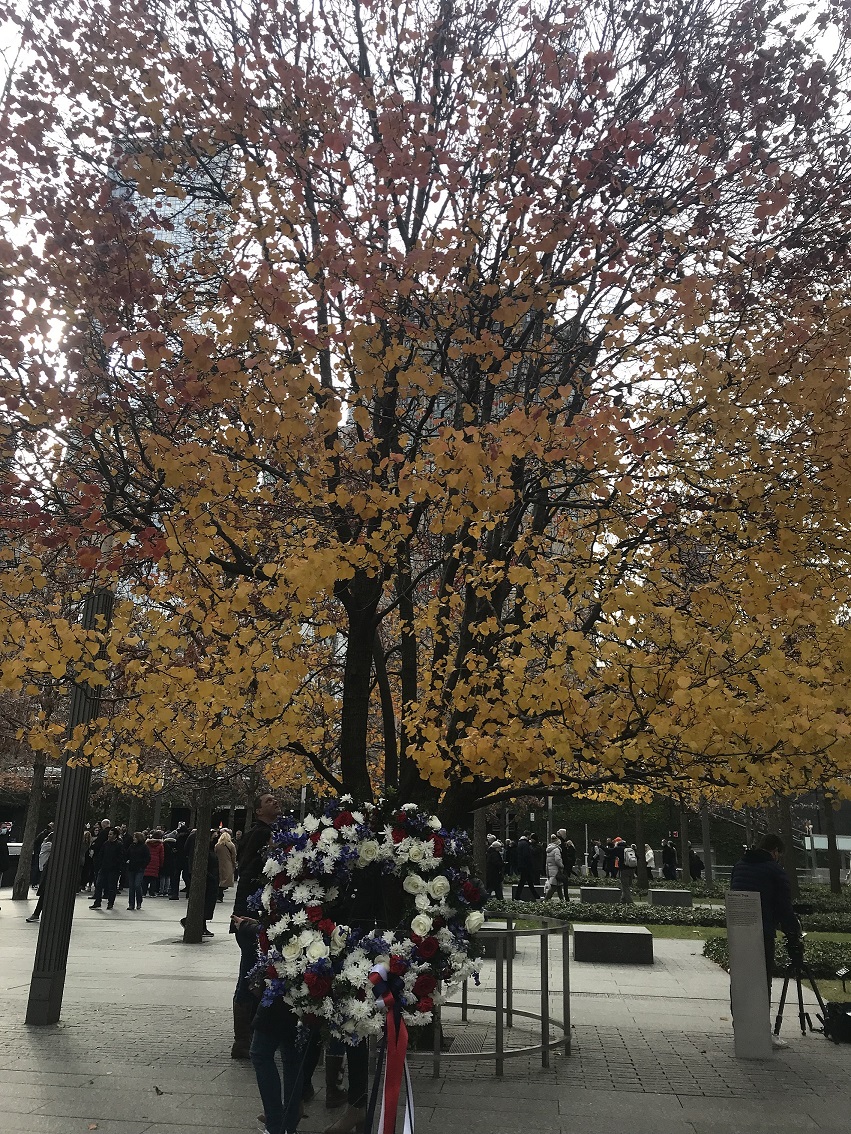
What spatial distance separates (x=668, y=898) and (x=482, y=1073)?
46.0 ft

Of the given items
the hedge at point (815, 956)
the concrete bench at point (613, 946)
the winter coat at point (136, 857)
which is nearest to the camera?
the hedge at point (815, 956)

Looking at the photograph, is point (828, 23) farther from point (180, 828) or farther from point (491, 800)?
point (180, 828)

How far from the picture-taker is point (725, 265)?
8.23m

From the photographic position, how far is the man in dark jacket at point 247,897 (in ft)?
20.3

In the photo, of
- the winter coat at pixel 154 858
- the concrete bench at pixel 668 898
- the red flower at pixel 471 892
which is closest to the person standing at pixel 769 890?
the red flower at pixel 471 892

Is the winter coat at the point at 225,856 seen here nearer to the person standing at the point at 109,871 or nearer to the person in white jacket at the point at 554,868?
the person standing at the point at 109,871

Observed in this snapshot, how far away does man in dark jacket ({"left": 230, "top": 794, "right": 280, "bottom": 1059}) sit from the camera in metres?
6.18

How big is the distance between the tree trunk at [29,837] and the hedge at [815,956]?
47.6ft

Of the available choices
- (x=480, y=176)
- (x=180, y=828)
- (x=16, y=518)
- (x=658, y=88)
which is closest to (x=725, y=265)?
(x=658, y=88)

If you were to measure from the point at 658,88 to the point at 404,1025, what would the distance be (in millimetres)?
7701

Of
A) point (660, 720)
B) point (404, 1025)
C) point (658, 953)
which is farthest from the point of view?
point (658, 953)

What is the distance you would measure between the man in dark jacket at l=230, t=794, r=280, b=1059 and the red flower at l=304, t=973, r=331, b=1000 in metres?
1.18

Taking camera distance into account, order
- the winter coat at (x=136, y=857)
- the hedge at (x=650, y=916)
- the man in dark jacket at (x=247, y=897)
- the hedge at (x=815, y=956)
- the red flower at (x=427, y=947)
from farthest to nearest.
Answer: the winter coat at (x=136, y=857) → the hedge at (x=650, y=916) → the hedge at (x=815, y=956) → the man in dark jacket at (x=247, y=897) → the red flower at (x=427, y=947)

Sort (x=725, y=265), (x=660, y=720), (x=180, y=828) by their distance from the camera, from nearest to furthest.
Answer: (x=660, y=720) < (x=725, y=265) < (x=180, y=828)
